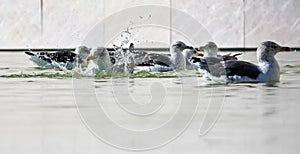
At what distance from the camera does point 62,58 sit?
5309 mm

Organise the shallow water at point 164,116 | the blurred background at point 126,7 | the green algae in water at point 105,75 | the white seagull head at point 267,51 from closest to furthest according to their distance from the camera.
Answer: the shallow water at point 164,116 → the white seagull head at point 267,51 → the green algae in water at point 105,75 → the blurred background at point 126,7

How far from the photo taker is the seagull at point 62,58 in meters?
5.14

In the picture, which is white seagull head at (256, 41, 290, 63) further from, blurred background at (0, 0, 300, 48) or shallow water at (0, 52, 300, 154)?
blurred background at (0, 0, 300, 48)

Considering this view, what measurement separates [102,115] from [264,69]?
163 centimetres

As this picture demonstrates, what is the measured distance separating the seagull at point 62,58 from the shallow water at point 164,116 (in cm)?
110

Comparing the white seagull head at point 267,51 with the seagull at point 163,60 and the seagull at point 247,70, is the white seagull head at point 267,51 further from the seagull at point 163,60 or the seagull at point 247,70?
the seagull at point 163,60

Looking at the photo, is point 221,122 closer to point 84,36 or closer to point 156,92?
point 156,92

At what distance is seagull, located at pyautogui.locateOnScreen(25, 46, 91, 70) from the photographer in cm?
514

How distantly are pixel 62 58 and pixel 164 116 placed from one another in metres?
3.00

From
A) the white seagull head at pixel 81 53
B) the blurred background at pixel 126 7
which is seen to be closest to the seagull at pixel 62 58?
the white seagull head at pixel 81 53

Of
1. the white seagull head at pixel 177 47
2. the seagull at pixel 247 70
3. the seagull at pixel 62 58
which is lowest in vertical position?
the seagull at pixel 247 70

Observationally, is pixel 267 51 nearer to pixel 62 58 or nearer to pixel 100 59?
pixel 100 59

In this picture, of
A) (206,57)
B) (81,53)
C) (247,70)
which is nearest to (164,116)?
(247,70)

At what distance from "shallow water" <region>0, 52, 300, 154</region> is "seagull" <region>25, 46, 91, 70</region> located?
1096 millimetres
